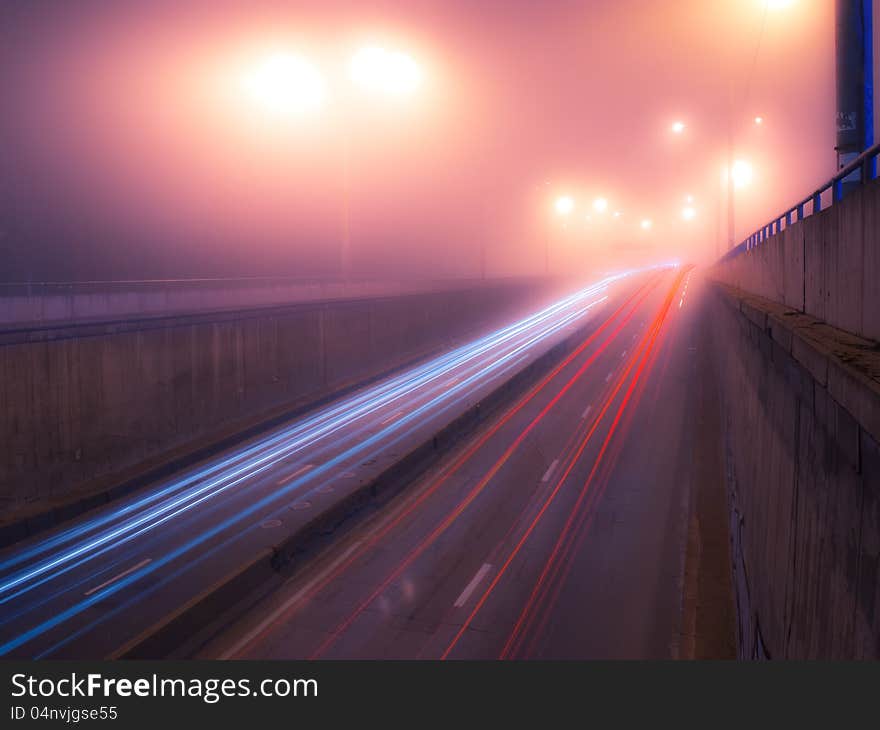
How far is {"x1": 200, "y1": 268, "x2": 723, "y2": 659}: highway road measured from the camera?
42.4ft

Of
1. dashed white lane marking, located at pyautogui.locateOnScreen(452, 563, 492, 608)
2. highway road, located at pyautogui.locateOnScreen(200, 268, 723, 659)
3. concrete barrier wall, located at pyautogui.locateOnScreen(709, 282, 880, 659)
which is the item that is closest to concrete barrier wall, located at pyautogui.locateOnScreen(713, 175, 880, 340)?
concrete barrier wall, located at pyautogui.locateOnScreen(709, 282, 880, 659)

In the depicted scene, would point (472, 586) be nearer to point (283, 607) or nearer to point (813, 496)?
point (283, 607)

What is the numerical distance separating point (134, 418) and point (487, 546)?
13781 millimetres

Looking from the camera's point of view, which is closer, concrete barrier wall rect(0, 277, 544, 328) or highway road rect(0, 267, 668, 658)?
highway road rect(0, 267, 668, 658)

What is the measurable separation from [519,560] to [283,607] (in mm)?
5464

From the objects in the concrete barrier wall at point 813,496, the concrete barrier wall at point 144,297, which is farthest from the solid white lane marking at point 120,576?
the concrete barrier wall at point 813,496

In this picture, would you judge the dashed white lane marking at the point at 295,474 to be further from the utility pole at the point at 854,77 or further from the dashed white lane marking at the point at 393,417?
the utility pole at the point at 854,77

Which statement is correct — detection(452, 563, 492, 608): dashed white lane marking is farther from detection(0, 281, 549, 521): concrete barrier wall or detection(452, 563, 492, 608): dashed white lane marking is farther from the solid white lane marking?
detection(0, 281, 549, 521): concrete barrier wall

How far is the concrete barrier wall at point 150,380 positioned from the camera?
65.2 feet

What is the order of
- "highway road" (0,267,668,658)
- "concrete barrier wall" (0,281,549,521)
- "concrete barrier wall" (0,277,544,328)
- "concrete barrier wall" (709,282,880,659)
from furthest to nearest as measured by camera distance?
1. "concrete barrier wall" (0,277,544,328)
2. "concrete barrier wall" (0,281,549,521)
3. "highway road" (0,267,668,658)
4. "concrete barrier wall" (709,282,880,659)

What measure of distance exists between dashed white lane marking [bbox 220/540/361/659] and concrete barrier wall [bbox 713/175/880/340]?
36.0 ft

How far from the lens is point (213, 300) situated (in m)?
29.2

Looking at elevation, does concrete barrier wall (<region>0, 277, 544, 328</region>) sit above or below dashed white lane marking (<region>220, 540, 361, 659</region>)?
above

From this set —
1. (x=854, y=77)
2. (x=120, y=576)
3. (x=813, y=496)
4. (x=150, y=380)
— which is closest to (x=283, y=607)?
(x=120, y=576)
